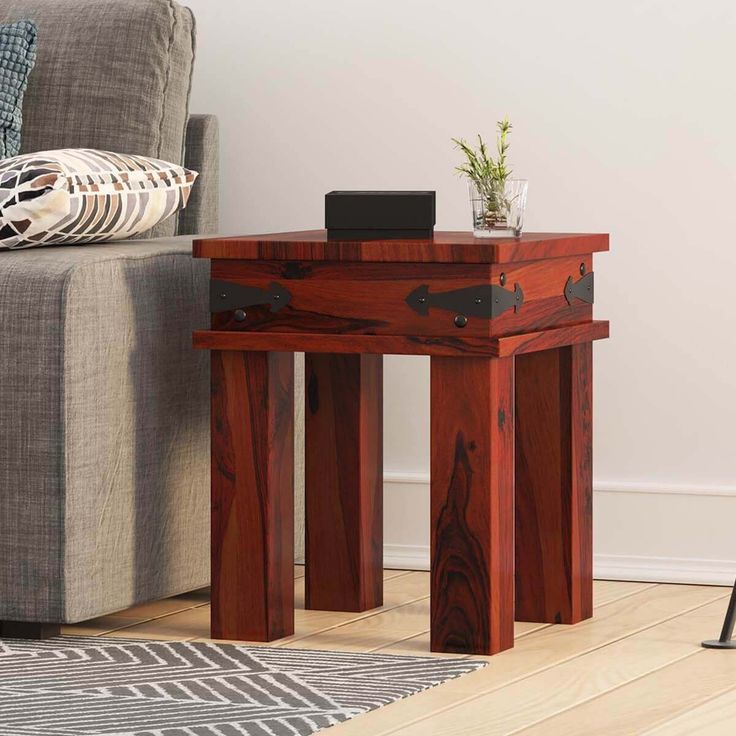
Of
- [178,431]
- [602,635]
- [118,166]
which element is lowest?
[602,635]

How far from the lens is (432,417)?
2041 mm

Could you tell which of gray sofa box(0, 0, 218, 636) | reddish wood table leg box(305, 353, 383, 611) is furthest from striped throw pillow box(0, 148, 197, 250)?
reddish wood table leg box(305, 353, 383, 611)

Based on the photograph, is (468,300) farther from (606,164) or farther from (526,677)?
(606,164)

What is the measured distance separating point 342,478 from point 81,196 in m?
0.55

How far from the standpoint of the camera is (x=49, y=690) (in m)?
1.86

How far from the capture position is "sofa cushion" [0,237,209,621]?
2.06 metres

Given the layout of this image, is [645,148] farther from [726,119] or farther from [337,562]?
[337,562]

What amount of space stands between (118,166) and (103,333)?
0.90 feet

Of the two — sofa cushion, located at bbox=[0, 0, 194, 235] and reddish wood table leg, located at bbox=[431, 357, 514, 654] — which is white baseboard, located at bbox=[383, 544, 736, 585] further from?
sofa cushion, located at bbox=[0, 0, 194, 235]

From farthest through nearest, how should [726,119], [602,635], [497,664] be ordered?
1. [726,119]
2. [602,635]
3. [497,664]

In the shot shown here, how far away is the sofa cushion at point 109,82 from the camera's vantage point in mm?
2543

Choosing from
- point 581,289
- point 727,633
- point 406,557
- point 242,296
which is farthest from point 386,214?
point 406,557

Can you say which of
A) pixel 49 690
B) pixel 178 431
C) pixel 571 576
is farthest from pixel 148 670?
pixel 571 576

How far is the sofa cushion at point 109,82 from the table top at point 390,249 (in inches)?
19.6
